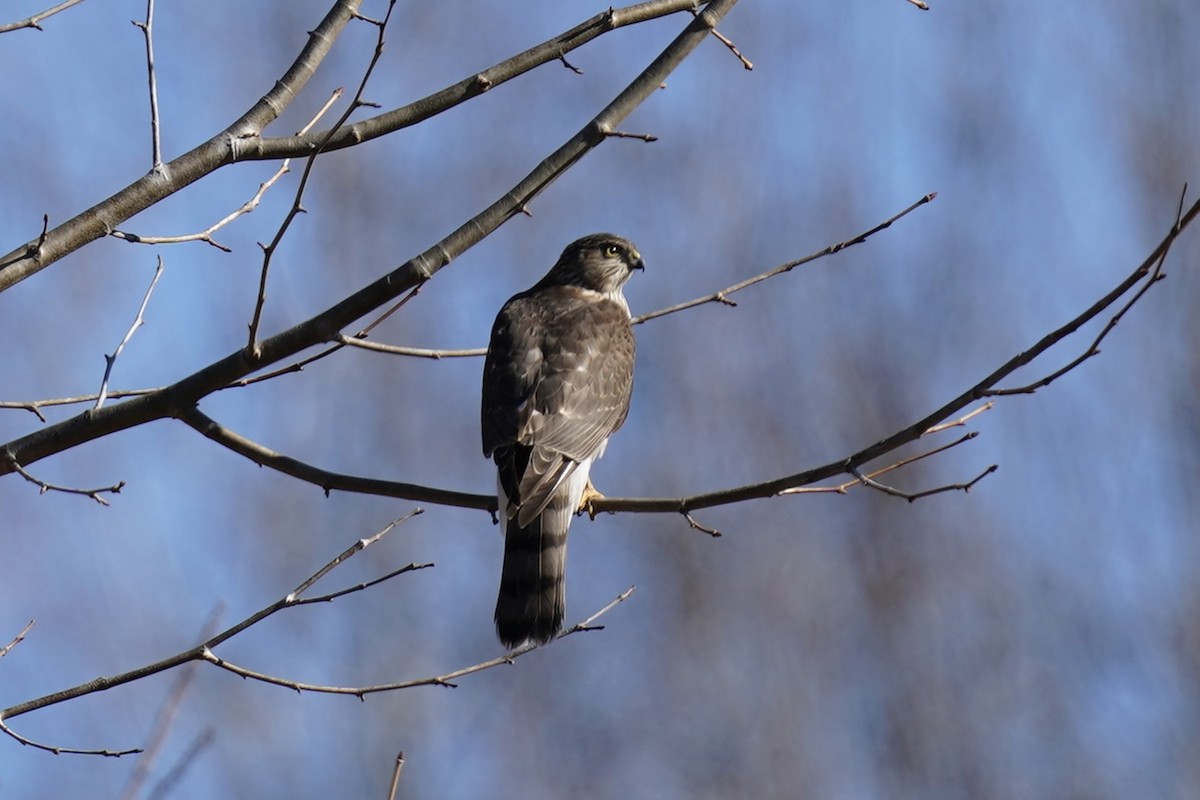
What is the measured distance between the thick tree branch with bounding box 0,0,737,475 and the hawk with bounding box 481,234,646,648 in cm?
142

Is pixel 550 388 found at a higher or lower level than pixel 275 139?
higher

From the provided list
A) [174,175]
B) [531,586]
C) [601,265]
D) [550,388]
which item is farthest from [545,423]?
[174,175]

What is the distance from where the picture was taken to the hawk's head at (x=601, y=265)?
232 inches

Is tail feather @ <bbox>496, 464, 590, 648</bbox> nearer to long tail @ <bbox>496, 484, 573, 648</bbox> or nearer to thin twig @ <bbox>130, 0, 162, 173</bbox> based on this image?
long tail @ <bbox>496, 484, 573, 648</bbox>

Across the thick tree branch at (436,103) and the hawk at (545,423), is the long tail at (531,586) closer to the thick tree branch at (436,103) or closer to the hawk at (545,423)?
the hawk at (545,423)

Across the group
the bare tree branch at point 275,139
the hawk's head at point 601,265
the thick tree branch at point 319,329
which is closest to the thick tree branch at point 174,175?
the bare tree branch at point 275,139

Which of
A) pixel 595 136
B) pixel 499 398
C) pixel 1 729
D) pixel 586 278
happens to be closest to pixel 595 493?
pixel 499 398

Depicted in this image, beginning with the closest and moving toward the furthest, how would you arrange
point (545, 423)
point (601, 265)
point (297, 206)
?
point (297, 206) → point (545, 423) → point (601, 265)

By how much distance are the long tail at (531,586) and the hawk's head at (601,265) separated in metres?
1.58

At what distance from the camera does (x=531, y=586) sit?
4.49 m

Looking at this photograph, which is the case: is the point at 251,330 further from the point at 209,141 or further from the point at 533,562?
the point at 533,562

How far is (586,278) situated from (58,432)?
3136 millimetres

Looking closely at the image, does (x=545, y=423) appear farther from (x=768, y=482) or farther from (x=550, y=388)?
(x=768, y=482)

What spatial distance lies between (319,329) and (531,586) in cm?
169
